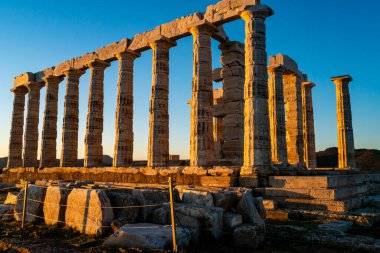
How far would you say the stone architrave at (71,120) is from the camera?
2431cm

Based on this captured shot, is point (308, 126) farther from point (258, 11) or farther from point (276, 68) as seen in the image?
point (258, 11)

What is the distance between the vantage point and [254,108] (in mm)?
14570

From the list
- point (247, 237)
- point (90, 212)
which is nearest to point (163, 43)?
point (90, 212)

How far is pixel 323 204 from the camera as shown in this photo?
10922mm

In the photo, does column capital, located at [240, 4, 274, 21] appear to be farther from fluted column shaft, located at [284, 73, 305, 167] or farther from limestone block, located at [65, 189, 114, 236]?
limestone block, located at [65, 189, 114, 236]

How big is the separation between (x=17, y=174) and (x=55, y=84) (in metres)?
8.27

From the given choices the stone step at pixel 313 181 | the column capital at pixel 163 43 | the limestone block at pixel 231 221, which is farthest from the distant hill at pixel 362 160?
the limestone block at pixel 231 221

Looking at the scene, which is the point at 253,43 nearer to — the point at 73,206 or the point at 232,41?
the point at 232,41

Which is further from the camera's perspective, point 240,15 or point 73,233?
point 240,15

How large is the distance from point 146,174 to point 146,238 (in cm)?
1220

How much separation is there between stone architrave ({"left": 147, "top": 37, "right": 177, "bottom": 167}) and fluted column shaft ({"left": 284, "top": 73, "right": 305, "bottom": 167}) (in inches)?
379

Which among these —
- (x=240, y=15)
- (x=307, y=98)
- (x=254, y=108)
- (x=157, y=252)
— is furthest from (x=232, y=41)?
(x=157, y=252)

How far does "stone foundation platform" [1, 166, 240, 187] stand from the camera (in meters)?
14.2

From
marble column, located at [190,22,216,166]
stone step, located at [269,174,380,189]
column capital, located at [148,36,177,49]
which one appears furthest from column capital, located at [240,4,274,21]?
stone step, located at [269,174,380,189]
